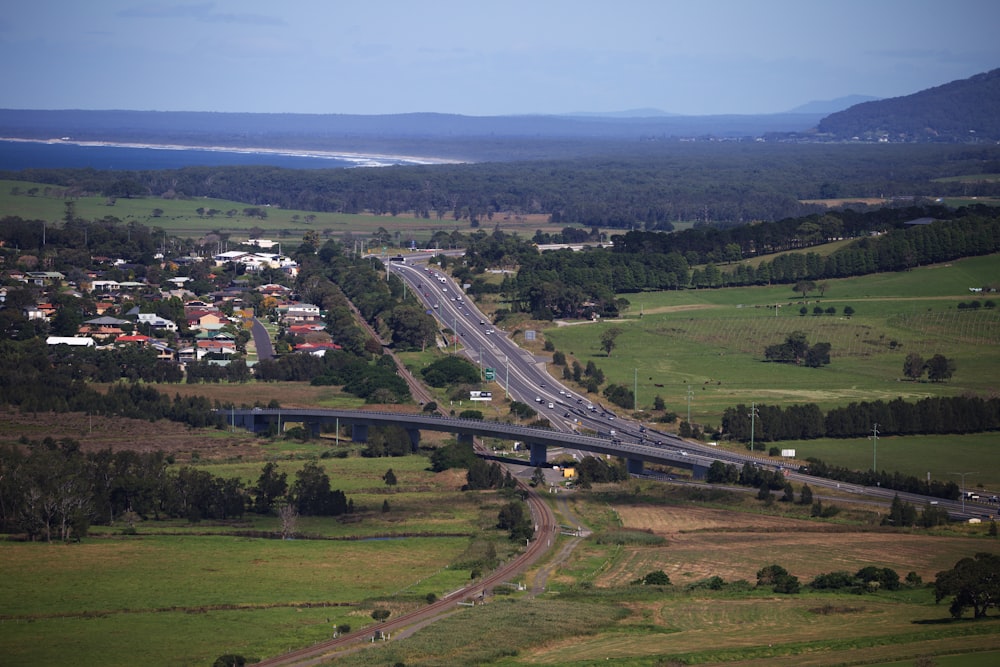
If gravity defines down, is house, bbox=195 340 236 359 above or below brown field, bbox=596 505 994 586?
above

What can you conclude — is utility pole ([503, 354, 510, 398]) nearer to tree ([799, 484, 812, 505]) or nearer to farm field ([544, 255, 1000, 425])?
farm field ([544, 255, 1000, 425])

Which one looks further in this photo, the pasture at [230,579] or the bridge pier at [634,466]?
the bridge pier at [634,466]

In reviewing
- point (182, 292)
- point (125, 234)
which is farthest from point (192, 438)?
point (125, 234)

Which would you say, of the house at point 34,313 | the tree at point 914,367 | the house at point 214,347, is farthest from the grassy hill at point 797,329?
the house at point 34,313

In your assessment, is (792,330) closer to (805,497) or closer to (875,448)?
(875,448)

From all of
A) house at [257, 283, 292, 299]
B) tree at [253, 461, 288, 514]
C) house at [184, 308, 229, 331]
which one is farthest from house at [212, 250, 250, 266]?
tree at [253, 461, 288, 514]

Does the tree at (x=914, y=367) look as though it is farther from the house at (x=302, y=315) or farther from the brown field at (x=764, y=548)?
the house at (x=302, y=315)
